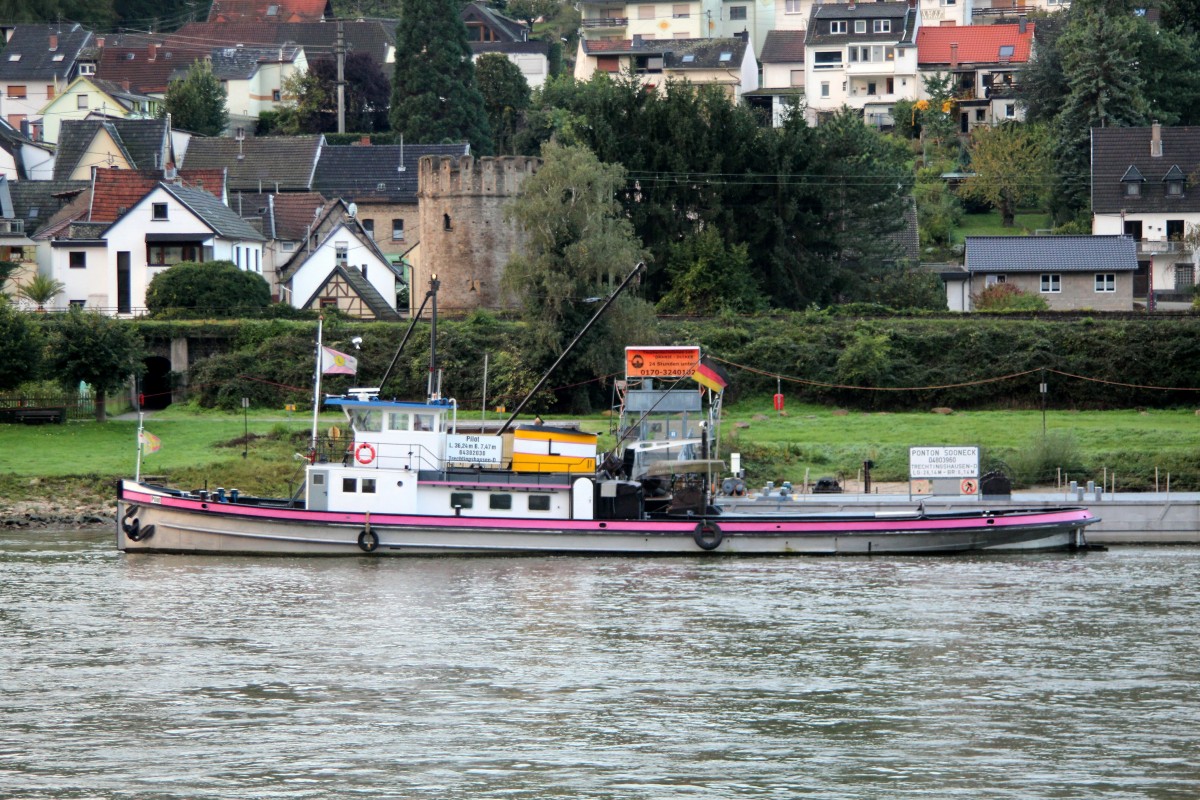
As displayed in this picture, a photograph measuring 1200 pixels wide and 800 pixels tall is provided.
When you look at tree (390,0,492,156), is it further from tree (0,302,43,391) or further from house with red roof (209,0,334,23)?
tree (0,302,43,391)

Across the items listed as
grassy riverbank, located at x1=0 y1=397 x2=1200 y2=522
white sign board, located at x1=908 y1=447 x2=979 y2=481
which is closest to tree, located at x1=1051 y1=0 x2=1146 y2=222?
grassy riverbank, located at x1=0 y1=397 x2=1200 y2=522

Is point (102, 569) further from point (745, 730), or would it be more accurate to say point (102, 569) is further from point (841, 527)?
point (745, 730)

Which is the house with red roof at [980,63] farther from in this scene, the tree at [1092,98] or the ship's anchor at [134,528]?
the ship's anchor at [134,528]

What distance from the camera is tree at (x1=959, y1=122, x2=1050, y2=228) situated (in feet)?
312

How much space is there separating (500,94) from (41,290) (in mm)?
44838

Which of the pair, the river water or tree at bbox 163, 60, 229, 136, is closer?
the river water

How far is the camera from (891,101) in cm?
11388

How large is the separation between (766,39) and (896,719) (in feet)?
340

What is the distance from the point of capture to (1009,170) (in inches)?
3767

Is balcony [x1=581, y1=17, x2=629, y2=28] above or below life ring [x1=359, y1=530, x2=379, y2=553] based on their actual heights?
above

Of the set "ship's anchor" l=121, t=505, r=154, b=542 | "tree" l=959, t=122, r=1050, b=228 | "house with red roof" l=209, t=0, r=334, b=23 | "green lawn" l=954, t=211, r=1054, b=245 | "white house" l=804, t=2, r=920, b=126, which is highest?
"house with red roof" l=209, t=0, r=334, b=23

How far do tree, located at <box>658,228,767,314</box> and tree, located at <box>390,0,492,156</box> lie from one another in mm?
30562

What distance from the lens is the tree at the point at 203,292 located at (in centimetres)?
7138

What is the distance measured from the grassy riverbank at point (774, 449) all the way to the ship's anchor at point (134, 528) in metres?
5.92
